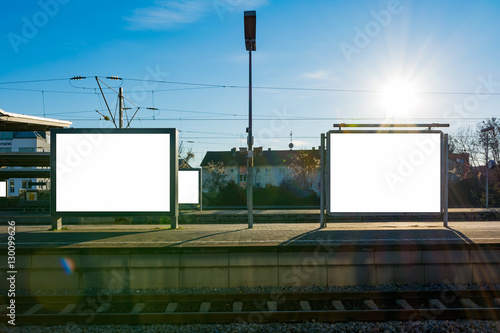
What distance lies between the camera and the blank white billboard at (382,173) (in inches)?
344

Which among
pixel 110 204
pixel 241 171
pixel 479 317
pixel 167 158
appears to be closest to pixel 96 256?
pixel 110 204

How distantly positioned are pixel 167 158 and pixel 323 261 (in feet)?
14.0

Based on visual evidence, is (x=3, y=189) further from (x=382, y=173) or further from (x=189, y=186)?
(x=382, y=173)

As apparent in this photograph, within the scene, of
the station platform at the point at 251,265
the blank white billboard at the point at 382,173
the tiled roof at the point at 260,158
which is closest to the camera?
the station platform at the point at 251,265

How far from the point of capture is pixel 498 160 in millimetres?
34031

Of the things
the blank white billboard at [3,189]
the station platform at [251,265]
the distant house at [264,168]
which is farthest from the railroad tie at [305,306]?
the distant house at [264,168]

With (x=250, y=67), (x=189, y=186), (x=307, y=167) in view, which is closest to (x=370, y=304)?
(x=250, y=67)

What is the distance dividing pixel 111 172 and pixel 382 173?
6409mm

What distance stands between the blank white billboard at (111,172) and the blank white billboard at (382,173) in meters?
4.04

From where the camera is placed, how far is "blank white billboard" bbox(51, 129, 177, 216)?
27.6 feet

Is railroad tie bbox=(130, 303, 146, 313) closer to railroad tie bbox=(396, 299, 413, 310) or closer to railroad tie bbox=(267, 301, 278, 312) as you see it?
railroad tie bbox=(267, 301, 278, 312)

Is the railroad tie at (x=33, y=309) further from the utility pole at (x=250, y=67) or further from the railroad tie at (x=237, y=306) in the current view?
the utility pole at (x=250, y=67)

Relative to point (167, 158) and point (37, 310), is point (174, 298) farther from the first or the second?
point (167, 158)

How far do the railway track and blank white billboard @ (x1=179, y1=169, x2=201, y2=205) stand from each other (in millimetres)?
15978
